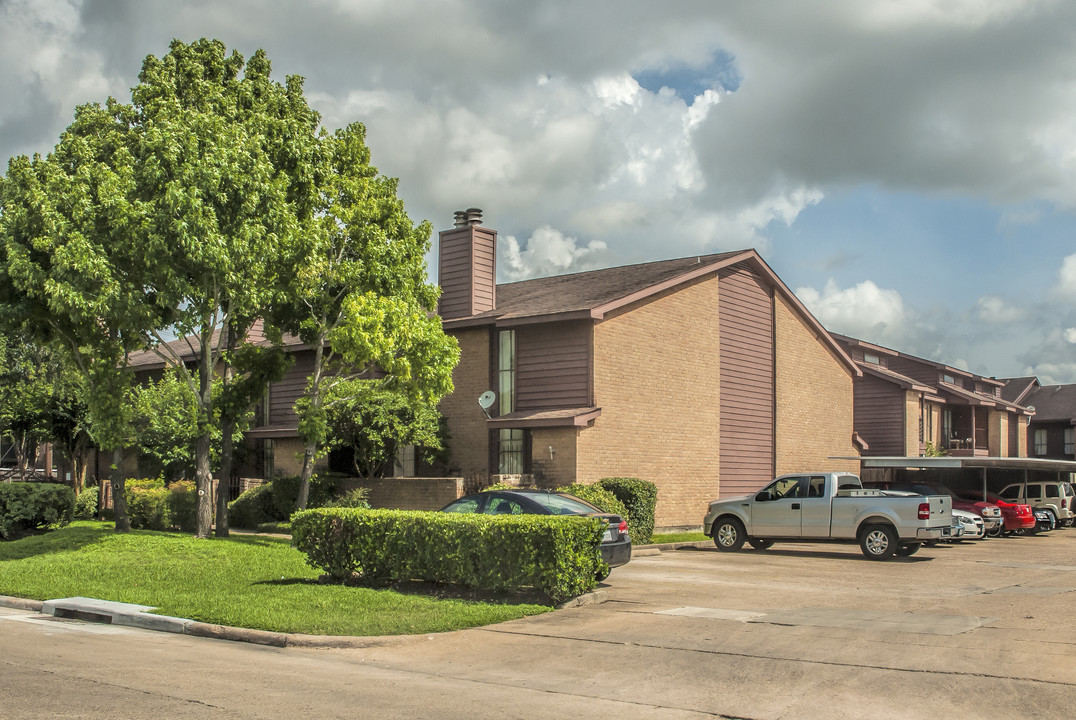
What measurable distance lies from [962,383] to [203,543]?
47686mm

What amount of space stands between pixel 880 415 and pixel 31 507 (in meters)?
33.9

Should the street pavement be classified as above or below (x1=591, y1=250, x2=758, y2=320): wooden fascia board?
below

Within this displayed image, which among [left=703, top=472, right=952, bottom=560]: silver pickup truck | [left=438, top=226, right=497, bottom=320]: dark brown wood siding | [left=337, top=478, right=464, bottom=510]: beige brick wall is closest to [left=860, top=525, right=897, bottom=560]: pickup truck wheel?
[left=703, top=472, right=952, bottom=560]: silver pickup truck

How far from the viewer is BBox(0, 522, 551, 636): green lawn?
40.7 ft

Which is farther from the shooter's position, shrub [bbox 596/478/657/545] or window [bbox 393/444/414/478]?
window [bbox 393/444/414/478]

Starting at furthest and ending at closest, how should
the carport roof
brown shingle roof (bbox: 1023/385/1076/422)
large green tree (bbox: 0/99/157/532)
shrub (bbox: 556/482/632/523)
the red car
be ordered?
brown shingle roof (bbox: 1023/385/1076/422)
the red car
the carport roof
shrub (bbox: 556/482/632/523)
large green tree (bbox: 0/99/157/532)

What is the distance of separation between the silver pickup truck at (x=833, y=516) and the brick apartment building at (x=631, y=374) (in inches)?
167

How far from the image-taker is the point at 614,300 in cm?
2628

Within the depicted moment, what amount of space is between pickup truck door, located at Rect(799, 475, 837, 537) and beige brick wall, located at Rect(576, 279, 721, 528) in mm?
5663

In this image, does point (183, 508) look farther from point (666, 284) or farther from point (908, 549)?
point (908, 549)

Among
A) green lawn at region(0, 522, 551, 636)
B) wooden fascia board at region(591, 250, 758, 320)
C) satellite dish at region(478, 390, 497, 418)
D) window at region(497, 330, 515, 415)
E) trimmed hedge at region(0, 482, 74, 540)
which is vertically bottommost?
green lawn at region(0, 522, 551, 636)

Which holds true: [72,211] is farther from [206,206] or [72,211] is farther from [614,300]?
[614,300]

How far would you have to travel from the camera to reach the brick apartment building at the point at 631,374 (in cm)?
2611

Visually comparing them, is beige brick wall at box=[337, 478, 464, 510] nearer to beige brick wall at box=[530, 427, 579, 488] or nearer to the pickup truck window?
beige brick wall at box=[530, 427, 579, 488]
